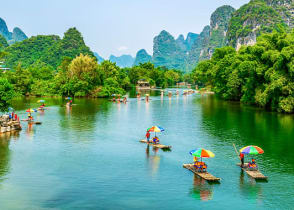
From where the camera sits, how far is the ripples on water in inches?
896

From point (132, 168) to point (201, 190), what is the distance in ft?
25.1

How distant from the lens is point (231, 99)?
10225 centimetres

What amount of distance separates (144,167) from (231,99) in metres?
77.3

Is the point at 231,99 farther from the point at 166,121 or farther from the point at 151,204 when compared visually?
the point at 151,204

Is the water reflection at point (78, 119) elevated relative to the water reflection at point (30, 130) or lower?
elevated

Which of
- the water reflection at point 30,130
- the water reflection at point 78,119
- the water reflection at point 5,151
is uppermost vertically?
the water reflection at point 78,119

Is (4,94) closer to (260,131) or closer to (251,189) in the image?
(251,189)

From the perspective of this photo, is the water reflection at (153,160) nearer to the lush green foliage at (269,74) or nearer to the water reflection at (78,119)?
the water reflection at (78,119)

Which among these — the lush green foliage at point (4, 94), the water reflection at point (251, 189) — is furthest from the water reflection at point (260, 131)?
the lush green foliage at point (4, 94)

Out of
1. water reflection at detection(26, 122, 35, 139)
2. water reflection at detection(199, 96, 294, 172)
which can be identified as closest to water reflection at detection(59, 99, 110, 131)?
water reflection at detection(26, 122, 35, 139)

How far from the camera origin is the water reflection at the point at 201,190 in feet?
76.6

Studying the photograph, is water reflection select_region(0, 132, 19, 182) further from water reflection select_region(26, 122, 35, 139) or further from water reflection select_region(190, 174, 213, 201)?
water reflection select_region(190, 174, 213, 201)

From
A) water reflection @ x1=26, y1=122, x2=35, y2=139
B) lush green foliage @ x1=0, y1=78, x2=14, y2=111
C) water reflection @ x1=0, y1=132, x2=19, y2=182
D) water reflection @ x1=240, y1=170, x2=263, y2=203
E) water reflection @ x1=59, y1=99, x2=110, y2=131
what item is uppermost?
lush green foliage @ x1=0, y1=78, x2=14, y2=111

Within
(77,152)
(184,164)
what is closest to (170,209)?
(184,164)
